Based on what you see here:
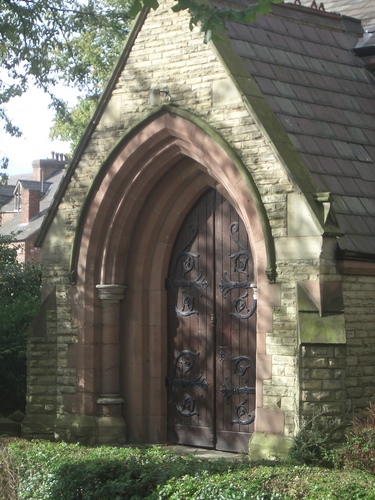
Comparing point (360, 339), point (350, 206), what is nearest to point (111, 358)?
point (360, 339)

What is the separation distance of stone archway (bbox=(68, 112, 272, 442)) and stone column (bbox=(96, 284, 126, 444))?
0.01m

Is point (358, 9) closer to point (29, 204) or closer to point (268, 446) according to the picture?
point (268, 446)

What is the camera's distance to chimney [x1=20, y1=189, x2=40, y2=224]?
152 feet

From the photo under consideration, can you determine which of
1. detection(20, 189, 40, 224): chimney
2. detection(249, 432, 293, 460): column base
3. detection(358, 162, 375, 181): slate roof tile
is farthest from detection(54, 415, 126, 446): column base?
detection(20, 189, 40, 224): chimney

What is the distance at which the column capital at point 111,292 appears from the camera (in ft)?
45.8

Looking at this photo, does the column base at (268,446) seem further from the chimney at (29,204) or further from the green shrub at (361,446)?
the chimney at (29,204)

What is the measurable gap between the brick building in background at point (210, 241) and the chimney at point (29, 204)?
105ft

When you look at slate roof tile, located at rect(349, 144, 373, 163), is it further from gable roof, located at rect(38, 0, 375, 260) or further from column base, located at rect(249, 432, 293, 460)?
column base, located at rect(249, 432, 293, 460)

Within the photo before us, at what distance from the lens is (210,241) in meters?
13.8

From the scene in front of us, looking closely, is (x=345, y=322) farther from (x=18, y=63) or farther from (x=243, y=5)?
(x=18, y=63)

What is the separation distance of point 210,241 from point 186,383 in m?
1.91

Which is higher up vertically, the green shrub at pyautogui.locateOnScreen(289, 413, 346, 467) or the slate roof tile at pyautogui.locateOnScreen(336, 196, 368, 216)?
the slate roof tile at pyautogui.locateOnScreen(336, 196, 368, 216)

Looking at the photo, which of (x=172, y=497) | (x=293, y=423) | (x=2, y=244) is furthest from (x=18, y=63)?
(x=172, y=497)

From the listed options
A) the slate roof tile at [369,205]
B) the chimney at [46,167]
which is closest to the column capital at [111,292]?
the slate roof tile at [369,205]
